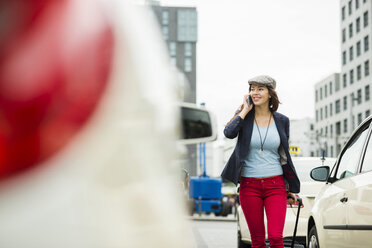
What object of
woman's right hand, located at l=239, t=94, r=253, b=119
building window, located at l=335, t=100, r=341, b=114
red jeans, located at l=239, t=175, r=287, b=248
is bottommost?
red jeans, located at l=239, t=175, r=287, b=248

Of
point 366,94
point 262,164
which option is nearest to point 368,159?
point 262,164

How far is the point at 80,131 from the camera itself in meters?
1.46

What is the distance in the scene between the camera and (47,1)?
4.58ft

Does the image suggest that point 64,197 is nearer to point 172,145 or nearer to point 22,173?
point 22,173

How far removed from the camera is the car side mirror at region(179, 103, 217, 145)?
1968 millimetres

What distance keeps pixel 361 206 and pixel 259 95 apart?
1413mm

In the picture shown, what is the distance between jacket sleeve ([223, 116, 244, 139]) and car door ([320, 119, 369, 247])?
0.90 metres

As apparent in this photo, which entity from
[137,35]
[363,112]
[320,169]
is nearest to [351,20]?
[363,112]

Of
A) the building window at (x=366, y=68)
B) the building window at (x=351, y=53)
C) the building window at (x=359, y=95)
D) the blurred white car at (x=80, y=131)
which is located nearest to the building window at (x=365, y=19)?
the building window at (x=366, y=68)

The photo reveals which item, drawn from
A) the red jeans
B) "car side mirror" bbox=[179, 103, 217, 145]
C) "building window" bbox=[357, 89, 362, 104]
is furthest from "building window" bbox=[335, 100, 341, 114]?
"car side mirror" bbox=[179, 103, 217, 145]

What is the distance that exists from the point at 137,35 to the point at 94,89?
188mm

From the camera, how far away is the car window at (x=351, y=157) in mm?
4922

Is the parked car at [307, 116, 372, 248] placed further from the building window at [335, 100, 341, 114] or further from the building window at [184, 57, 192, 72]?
the building window at [184, 57, 192, 72]

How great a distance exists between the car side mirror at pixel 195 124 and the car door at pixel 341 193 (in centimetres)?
246
